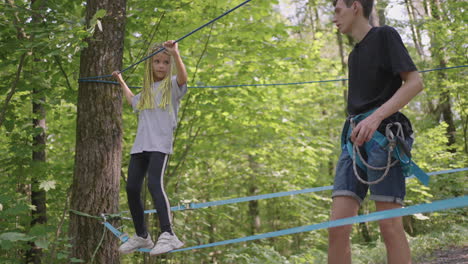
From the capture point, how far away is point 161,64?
324 centimetres

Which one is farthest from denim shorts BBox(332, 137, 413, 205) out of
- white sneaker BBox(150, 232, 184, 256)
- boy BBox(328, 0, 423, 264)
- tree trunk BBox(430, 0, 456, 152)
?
tree trunk BBox(430, 0, 456, 152)

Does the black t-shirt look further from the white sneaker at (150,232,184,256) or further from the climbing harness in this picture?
the white sneaker at (150,232,184,256)

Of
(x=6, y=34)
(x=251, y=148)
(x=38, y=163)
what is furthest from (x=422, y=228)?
(x=6, y=34)

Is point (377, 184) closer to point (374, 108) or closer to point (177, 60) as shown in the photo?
point (374, 108)

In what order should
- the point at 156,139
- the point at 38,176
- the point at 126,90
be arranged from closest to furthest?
the point at 156,139
the point at 126,90
the point at 38,176

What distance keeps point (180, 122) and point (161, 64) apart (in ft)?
12.4

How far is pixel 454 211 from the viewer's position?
9.10 metres

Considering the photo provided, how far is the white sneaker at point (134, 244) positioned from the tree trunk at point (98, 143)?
440 millimetres

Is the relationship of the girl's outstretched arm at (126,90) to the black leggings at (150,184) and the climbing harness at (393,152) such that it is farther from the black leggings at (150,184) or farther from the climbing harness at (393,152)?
the climbing harness at (393,152)

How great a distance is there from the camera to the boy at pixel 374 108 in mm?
1938

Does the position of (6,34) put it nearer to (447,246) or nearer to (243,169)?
(447,246)

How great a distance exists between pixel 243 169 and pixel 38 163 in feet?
19.5

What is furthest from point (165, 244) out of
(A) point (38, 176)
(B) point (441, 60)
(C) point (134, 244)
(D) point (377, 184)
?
(B) point (441, 60)

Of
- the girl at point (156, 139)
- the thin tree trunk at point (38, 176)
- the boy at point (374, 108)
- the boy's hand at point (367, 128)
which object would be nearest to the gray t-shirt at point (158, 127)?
the girl at point (156, 139)
